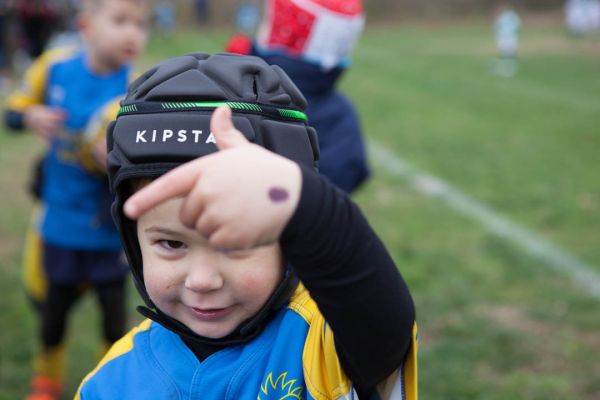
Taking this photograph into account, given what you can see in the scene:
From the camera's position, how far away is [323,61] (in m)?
3.47

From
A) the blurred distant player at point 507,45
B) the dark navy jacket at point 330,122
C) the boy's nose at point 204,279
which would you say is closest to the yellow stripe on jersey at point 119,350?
the boy's nose at point 204,279

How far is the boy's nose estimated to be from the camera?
1.52 metres

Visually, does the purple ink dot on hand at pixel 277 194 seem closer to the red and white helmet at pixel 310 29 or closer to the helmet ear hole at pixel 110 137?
the helmet ear hole at pixel 110 137

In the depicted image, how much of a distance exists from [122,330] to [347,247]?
290 centimetres

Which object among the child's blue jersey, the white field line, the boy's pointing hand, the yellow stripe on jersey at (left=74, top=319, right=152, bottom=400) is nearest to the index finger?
the boy's pointing hand

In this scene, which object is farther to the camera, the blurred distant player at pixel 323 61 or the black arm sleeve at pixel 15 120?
the black arm sleeve at pixel 15 120

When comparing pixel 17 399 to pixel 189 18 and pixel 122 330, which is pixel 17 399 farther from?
pixel 189 18

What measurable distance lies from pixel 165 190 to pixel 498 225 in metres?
5.67

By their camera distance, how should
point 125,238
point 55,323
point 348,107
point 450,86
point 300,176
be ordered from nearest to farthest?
point 300,176, point 125,238, point 348,107, point 55,323, point 450,86

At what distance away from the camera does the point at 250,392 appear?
5.49 ft

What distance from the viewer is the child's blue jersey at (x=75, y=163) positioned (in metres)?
3.83

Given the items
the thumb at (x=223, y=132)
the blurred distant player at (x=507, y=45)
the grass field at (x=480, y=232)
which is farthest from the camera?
the blurred distant player at (x=507, y=45)

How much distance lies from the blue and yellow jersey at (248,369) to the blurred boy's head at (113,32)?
2.27 meters

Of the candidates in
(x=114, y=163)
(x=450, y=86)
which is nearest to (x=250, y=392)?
(x=114, y=163)
